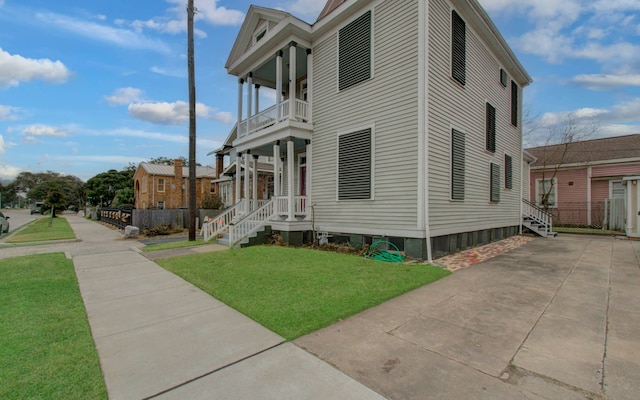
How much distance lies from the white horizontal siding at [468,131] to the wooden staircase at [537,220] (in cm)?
76

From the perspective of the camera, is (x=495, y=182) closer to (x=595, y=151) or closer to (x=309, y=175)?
(x=309, y=175)

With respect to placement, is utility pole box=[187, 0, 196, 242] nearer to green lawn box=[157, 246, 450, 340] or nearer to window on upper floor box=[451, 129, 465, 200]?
green lawn box=[157, 246, 450, 340]

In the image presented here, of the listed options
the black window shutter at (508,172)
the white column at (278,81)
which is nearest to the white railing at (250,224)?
the white column at (278,81)

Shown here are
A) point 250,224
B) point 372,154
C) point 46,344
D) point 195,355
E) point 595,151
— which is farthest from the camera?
point 595,151

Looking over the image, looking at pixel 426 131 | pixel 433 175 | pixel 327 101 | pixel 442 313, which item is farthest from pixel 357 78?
pixel 442 313

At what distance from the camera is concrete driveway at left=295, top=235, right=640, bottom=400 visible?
2.36 m

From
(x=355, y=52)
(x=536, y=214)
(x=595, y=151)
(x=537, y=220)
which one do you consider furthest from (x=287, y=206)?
(x=595, y=151)

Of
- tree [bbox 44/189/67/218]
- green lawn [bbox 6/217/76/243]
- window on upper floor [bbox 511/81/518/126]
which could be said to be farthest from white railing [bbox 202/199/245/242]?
tree [bbox 44/189/67/218]

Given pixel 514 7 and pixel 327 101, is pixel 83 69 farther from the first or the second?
pixel 514 7

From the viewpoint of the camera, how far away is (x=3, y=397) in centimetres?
217

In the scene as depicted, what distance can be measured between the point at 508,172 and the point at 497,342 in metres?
12.4

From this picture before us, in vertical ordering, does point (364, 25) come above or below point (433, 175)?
above

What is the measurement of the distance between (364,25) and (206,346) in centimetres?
934

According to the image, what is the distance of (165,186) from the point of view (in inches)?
1183
